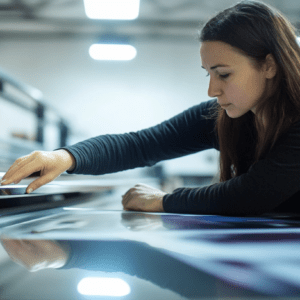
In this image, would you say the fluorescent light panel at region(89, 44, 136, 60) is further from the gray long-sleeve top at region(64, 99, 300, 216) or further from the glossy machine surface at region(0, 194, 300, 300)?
the glossy machine surface at region(0, 194, 300, 300)

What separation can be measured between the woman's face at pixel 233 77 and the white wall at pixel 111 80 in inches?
183

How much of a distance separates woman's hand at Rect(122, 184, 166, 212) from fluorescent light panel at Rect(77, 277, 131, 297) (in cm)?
47

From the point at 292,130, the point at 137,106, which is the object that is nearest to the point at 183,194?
the point at 292,130

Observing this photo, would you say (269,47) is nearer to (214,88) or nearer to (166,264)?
(214,88)

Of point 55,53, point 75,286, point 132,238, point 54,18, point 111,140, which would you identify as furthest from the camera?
point 55,53

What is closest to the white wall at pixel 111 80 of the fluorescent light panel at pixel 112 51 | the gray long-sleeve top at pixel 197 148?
the fluorescent light panel at pixel 112 51

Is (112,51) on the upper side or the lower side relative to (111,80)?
lower

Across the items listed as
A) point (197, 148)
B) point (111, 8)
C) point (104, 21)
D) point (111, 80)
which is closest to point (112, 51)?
point (111, 8)

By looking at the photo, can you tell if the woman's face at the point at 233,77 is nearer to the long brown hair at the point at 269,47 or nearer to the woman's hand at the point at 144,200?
the long brown hair at the point at 269,47

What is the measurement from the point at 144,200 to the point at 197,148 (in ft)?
1.12

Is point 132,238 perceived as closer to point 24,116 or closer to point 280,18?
point 280,18

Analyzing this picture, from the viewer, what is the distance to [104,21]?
16.2 ft

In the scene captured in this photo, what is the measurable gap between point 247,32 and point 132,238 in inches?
21.9

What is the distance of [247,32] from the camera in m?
0.67
